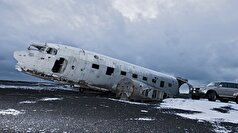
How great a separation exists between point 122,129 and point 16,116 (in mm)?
3835

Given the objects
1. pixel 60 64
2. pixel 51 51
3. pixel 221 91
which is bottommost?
pixel 60 64

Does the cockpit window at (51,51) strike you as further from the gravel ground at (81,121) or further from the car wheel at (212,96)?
the car wheel at (212,96)

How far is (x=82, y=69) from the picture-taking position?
25.0 metres

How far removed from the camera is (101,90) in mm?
27328

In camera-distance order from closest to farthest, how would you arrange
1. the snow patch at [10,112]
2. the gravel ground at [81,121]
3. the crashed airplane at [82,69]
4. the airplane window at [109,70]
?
the gravel ground at [81,121] → the snow patch at [10,112] → the crashed airplane at [82,69] → the airplane window at [109,70]

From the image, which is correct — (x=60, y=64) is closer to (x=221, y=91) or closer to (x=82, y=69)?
(x=82, y=69)

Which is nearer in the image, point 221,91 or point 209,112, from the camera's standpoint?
point 209,112

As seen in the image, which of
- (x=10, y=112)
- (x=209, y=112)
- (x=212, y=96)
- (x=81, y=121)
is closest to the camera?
(x=81, y=121)

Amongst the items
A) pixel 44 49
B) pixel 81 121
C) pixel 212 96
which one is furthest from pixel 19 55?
pixel 212 96

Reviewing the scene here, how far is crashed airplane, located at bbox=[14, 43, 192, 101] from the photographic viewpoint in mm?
23172

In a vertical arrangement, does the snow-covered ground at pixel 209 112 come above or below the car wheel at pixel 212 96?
below

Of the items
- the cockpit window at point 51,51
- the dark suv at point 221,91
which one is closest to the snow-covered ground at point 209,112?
the dark suv at point 221,91

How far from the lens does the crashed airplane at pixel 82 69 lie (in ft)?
76.0

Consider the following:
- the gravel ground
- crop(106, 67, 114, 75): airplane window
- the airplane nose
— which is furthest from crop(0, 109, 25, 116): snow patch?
crop(106, 67, 114, 75): airplane window
